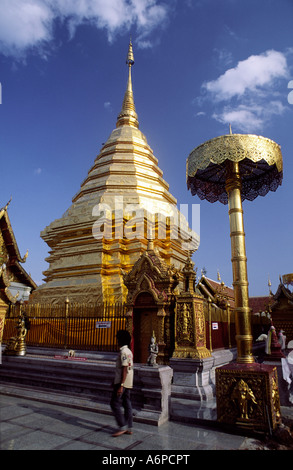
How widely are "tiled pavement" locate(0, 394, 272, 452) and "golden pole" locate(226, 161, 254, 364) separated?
1.64 metres

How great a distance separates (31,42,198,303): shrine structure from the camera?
11523mm

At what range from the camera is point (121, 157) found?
1551 centimetres

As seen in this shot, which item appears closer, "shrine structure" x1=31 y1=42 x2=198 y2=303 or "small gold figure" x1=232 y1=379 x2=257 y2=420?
"small gold figure" x1=232 y1=379 x2=257 y2=420

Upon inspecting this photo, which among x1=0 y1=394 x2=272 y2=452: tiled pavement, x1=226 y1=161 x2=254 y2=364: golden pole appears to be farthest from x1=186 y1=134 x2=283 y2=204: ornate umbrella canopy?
x1=0 y1=394 x2=272 y2=452: tiled pavement

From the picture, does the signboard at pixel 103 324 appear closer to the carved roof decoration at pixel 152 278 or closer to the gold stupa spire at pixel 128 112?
the carved roof decoration at pixel 152 278

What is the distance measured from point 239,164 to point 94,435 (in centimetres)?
630

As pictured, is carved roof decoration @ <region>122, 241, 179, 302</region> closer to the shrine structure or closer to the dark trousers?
the shrine structure

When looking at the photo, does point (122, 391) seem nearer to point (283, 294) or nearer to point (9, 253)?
point (283, 294)

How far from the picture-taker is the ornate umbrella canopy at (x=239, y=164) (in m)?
6.54

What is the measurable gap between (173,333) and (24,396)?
3.69m

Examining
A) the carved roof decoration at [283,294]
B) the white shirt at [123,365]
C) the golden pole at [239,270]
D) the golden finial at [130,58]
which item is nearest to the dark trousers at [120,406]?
the white shirt at [123,365]

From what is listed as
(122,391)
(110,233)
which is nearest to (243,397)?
(122,391)
